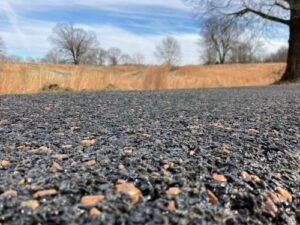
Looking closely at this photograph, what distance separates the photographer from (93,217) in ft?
2.88

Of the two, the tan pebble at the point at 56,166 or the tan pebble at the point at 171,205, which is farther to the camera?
the tan pebble at the point at 56,166

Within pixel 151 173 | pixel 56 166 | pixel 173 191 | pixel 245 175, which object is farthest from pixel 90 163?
pixel 245 175

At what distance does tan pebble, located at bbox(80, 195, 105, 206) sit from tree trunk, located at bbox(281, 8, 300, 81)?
1162 cm

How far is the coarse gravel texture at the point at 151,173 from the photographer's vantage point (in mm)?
923

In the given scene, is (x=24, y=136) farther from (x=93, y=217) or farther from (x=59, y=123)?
(x=93, y=217)

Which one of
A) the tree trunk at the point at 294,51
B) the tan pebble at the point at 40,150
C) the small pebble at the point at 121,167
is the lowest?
the tan pebble at the point at 40,150

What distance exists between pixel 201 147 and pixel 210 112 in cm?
122

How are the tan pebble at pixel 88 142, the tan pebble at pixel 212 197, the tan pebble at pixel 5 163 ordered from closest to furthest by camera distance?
1. the tan pebble at pixel 212 197
2. the tan pebble at pixel 5 163
3. the tan pebble at pixel 88 142

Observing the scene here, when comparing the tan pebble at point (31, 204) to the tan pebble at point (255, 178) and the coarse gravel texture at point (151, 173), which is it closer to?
the coarse gravel texture at point (151, 173)

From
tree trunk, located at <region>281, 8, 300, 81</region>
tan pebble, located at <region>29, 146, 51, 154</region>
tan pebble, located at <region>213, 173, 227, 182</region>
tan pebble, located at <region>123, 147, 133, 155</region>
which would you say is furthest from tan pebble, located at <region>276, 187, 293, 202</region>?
tree trunk, located at <region>281, 8, 300, 81</region>

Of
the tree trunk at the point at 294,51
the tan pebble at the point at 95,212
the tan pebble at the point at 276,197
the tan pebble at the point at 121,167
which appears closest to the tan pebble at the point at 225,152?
the tan pebble at the point at 276,197

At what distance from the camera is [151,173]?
1.16 meters

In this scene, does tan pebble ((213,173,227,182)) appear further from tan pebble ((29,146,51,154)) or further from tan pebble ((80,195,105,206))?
tan pebble ((29,146,51,154))

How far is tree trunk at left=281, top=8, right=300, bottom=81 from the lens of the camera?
1172 centimetres
